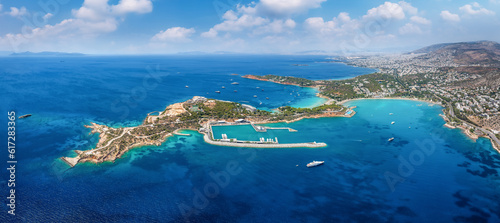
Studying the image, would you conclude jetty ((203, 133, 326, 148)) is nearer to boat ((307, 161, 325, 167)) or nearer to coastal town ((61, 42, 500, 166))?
coastal town ((61, 42, 500, 166))

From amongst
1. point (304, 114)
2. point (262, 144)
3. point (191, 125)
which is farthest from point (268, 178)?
point (304, 114)

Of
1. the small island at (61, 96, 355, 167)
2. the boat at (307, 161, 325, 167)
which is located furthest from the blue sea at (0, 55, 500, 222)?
the small island at (61, 96, 355, 167)

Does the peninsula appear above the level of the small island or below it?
above

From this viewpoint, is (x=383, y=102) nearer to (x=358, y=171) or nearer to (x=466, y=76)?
(x=358, y=171)

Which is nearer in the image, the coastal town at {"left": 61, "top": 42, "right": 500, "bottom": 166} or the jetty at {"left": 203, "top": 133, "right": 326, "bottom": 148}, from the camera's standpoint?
the jetty at {"left": 203, "top": 133, "right": 326, "bottom": 148}

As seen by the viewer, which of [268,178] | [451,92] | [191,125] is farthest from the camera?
[451,92]

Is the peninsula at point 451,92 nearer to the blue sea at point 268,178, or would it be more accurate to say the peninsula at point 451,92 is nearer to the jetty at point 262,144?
the blue sea at point 268,178

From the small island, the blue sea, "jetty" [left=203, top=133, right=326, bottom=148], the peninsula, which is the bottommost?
the blue sea

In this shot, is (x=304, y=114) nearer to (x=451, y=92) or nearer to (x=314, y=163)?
(x=314, y=163)

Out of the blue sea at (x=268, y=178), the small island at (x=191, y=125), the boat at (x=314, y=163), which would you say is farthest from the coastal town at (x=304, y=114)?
the boat at (x=314, y=163)

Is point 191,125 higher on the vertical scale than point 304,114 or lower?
lower
